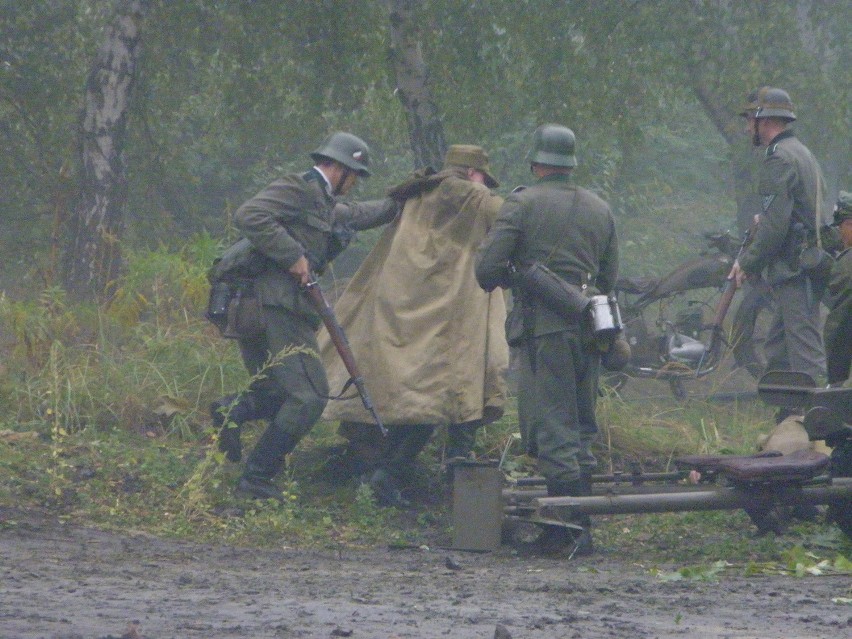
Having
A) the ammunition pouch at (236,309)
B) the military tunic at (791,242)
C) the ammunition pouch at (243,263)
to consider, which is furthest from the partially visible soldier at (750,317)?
the ammunition pouch at (236,309)

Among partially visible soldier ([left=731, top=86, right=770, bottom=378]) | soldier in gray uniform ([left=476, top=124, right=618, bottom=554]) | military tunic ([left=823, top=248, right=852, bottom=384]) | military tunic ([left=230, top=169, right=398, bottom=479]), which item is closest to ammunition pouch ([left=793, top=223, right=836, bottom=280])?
partially visible soldier ([left=731, top=86, right=770, bottom=378])

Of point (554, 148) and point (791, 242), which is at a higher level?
point (554, 148)

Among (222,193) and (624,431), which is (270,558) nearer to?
(624,431)

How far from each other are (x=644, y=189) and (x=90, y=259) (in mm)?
17862

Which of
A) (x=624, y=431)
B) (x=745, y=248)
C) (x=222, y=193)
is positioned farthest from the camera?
(x=222, y=193)

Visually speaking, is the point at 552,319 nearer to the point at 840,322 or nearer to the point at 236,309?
A: the point at 840,322

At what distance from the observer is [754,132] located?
8.38m

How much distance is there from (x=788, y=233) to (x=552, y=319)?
247 centimetres

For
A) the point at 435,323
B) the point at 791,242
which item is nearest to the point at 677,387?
the point at 791,242

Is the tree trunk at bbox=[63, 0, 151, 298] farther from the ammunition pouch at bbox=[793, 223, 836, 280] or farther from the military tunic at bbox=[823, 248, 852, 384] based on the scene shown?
the military tunic at bbox=[823, 248, 852, 384]

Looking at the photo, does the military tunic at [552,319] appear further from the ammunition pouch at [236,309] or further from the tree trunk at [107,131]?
the tree trunk at [107,131]

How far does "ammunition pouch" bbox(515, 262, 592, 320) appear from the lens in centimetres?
629

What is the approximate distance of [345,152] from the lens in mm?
7238

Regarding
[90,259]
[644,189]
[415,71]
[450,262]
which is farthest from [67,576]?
[644,189]
